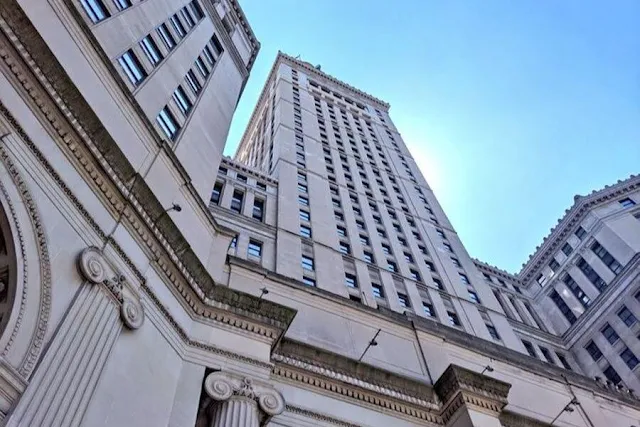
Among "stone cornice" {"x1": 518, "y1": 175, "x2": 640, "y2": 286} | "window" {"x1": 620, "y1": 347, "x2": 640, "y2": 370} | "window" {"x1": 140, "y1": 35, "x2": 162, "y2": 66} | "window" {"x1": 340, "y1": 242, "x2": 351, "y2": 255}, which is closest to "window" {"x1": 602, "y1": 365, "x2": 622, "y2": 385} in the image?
"window" {"x1": 620, "y1": 347, "x2": 640, "y2": 370}

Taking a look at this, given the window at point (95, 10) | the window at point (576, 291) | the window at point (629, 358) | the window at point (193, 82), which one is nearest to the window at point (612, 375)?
the window at point (629, 358)

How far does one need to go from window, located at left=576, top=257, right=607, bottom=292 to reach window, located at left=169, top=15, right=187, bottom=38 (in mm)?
38001

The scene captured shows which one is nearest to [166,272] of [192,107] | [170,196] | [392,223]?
[170,196]

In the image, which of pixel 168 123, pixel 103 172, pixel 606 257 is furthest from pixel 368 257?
pixel 606 257

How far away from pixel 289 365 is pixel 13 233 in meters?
10.0

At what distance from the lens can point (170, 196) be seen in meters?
19.0

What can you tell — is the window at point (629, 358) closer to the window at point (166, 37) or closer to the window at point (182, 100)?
the window at point (182, 100)

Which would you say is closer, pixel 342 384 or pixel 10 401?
pixel 10 401

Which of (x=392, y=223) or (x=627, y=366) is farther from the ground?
(x=392, y=223)

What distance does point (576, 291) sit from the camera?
48188 mm

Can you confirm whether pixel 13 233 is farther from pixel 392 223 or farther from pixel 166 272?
pixel 392 223

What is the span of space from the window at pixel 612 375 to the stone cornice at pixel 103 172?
3115 cm

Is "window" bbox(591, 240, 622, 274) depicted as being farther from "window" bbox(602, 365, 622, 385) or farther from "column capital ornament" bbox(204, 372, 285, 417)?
"column capital ornament" bbox(204, 372, 285, 417)

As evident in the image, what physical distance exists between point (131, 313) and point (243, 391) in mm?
3888
